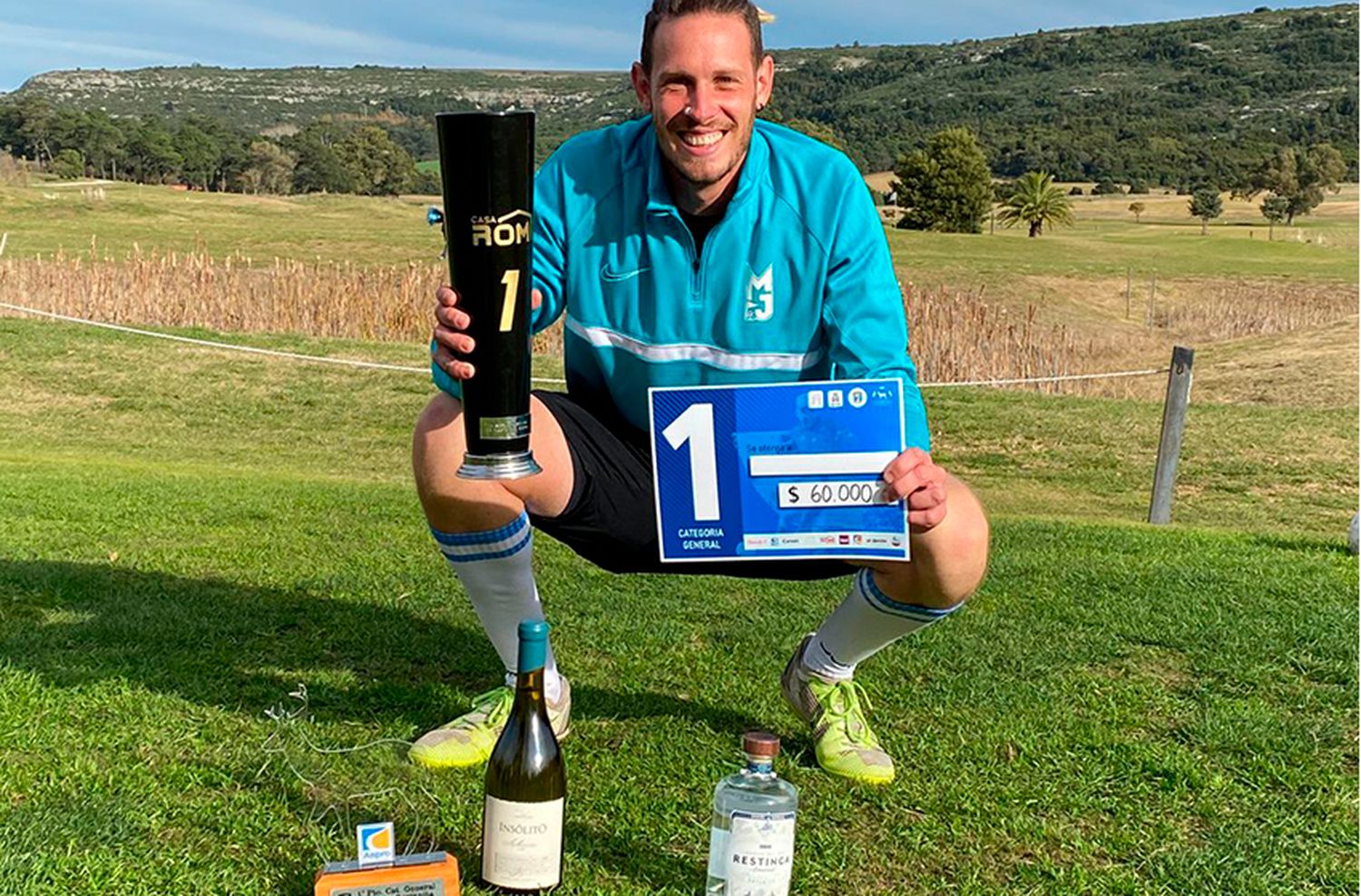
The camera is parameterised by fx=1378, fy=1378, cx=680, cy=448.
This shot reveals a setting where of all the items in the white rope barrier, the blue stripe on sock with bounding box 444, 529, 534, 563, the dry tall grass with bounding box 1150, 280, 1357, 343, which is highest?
the blue stripe on sock with bounding box 444, 529, 534, 563

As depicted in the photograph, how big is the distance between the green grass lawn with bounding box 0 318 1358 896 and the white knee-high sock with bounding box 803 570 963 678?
0.23 meters

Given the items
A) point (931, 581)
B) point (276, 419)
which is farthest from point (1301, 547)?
point (276, 419)

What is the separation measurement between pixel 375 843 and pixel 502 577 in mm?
1055

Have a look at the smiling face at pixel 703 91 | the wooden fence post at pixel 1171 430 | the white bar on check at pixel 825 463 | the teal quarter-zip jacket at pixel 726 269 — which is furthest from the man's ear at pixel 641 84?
the wooden fence post at pixel 1171 430

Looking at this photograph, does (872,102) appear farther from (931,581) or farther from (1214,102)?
(931,581)

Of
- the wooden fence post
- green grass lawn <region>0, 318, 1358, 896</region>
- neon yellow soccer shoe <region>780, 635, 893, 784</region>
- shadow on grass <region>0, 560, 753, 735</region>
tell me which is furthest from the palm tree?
neon yellow soccer shoe <region>780, 635, 893, 784</region>

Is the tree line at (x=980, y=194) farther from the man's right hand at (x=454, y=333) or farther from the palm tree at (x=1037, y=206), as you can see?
the man's right hand at (x=454, y=333)

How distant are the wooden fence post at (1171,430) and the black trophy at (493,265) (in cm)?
702

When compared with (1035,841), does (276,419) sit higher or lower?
lower

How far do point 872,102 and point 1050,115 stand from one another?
22.4 m

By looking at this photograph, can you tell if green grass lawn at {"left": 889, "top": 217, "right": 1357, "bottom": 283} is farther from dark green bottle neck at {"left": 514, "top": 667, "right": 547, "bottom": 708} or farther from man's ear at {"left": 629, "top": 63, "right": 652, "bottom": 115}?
dark green bottle neck at {"left": 514, "top": 667, "right": 547, "bottom": 708}

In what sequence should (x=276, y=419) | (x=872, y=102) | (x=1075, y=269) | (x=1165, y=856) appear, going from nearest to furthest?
(x=1165, y=856) < (x=276, y=419) < (x=1075, y=269) < (x=872, y=102)

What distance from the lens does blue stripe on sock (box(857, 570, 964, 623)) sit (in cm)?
327

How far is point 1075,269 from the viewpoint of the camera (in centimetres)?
4325
